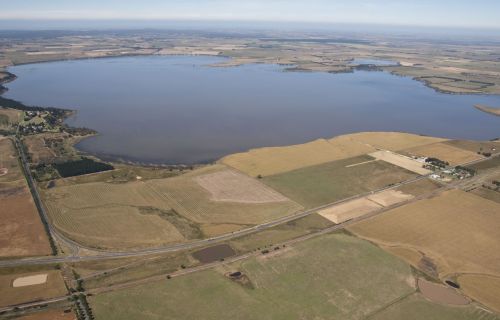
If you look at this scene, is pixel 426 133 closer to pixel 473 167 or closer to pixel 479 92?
pixel 473 167

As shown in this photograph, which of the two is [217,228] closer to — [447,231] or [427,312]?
[427,312]

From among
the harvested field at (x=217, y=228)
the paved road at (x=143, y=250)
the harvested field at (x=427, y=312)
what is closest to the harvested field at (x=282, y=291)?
the harvested field at (x=427, y=312)

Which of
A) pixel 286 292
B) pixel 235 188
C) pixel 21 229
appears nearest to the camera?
pixel 286 292

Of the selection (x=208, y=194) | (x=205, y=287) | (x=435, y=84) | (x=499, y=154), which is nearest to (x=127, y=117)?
(x=208, y=194)

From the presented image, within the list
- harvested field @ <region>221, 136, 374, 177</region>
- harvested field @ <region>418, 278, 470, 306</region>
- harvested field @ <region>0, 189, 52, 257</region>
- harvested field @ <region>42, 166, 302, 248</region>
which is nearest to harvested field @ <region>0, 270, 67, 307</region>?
harvested field @ <region>0, 189, 52, 257</region>

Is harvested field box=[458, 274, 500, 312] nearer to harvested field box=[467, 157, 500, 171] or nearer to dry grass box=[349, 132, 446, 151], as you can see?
harvested field box=[467, 157, 500, 171]

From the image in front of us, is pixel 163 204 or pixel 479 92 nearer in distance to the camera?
pixel 163 204

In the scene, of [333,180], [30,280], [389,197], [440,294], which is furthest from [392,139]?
[30,280]
